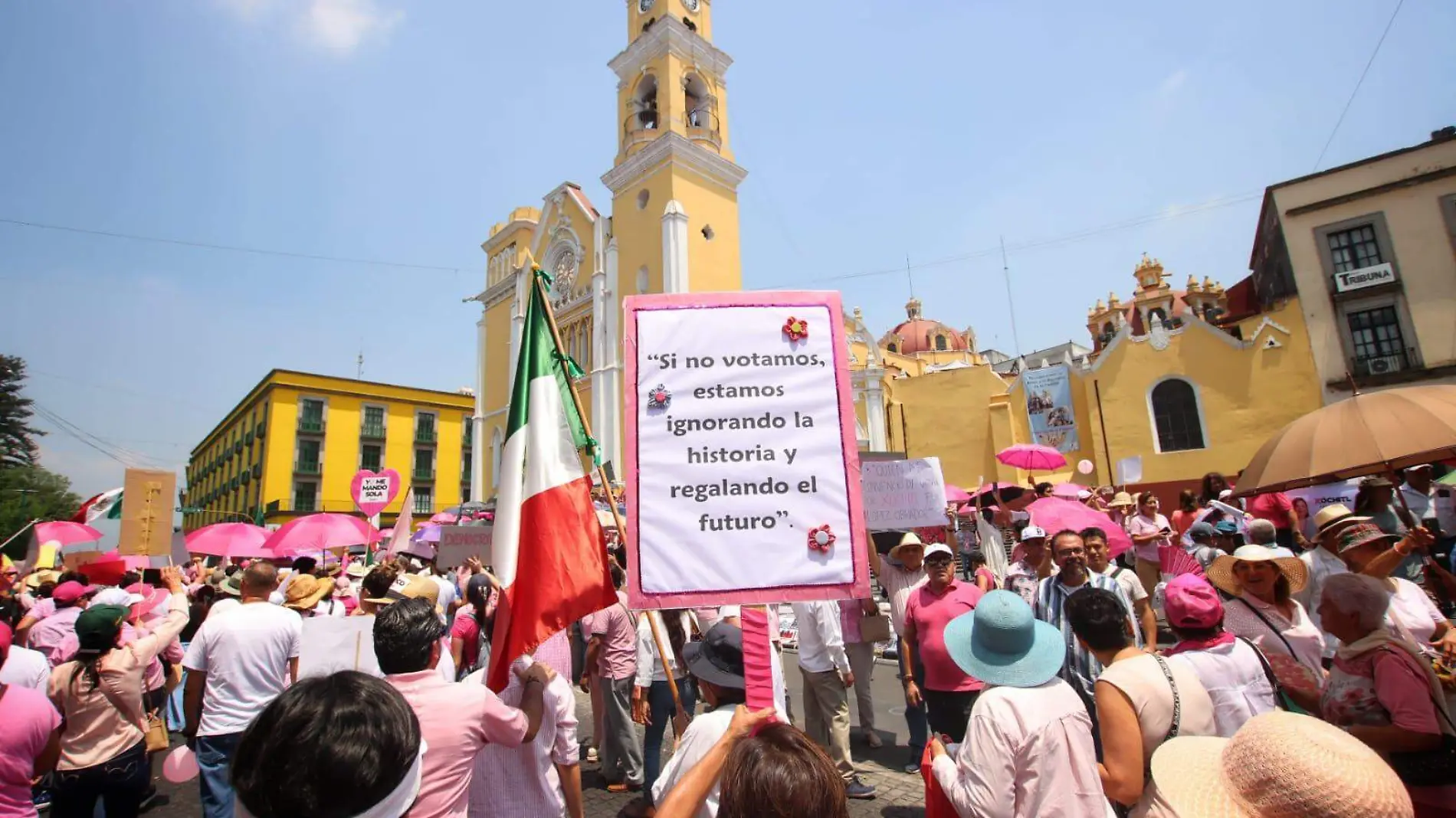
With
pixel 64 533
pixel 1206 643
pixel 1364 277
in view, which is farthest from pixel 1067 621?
pixel 1364 277

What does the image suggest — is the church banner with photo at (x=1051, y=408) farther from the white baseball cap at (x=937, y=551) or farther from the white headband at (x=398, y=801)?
the white headband at (x=398, y=801)

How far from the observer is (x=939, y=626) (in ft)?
15.0

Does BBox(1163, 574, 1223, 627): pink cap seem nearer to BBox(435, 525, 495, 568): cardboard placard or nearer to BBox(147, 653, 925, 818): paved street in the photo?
BBox(147, 653, 925, 818): paved street

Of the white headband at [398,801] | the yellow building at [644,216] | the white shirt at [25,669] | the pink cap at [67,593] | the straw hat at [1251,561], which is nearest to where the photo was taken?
the white headband at [398,801]

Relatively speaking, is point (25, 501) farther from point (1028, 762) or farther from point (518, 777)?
point (1028, 762)

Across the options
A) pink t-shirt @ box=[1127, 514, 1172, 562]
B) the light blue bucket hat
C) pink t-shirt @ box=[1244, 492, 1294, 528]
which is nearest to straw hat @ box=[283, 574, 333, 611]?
the light blue bucket hat

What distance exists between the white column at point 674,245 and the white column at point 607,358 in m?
2.68

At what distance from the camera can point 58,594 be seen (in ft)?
18.7

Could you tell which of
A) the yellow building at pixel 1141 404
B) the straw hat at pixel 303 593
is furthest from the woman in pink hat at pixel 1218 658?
the yellow building at pixel 1141 404

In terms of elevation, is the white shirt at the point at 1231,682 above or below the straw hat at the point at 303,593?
below

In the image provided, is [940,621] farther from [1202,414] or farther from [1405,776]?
[1202,414]

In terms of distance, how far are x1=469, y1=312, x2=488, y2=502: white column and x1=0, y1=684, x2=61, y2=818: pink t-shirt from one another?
90.5 feet

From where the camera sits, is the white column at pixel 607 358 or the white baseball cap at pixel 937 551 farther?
the white column at pixel 607 358

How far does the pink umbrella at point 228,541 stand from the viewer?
973cm
